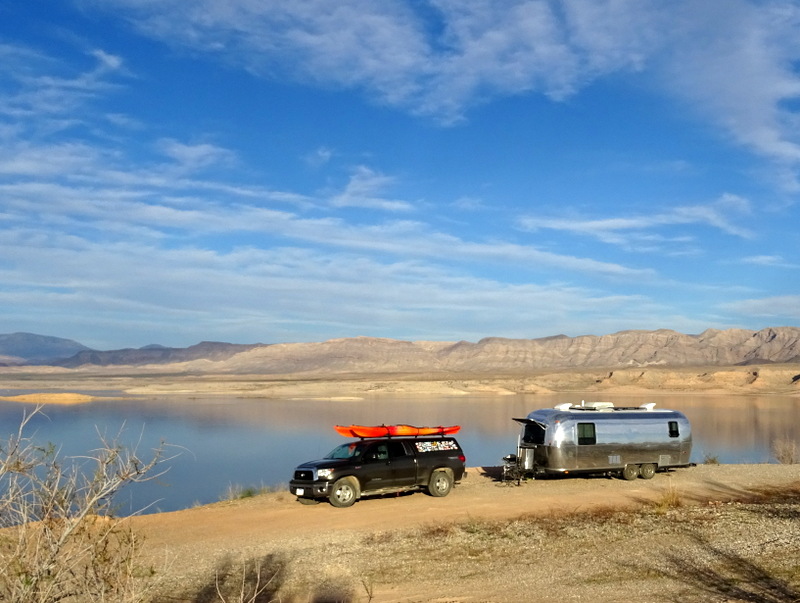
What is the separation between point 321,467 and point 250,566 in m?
4.87

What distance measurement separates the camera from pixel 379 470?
1697cm

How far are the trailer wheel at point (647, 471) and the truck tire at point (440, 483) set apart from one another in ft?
18.5

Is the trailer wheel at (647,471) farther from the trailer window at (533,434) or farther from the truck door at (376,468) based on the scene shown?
the truck door at (376,468)

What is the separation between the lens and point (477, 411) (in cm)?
5900

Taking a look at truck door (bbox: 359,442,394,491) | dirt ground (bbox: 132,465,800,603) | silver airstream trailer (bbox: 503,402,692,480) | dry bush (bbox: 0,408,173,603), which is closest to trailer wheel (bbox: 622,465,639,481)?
silver airstream trailer (bbox: 503,402,692,480)

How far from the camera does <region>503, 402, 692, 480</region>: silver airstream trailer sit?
19.1 metres

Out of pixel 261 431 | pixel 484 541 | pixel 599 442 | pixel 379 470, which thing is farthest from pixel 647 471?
pixel 261 431

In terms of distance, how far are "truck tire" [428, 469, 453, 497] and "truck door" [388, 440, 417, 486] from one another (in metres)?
0.48

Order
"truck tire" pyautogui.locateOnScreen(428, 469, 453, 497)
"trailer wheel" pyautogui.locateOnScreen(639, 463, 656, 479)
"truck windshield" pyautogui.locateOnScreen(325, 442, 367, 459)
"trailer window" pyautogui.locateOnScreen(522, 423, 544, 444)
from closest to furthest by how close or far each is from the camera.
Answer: "truck windshield" pyautogui.locateOnScreen(325, 442, 367, 459) → "truck tire" pyautogui.locateOnScreen(428, 469, 453, 497) → "trailer window" pyautogui.locateOnScreen(522, 423, 544, 444) → "trailer wheel" pyautogui.locateOnScreen(639, 463, 656, 479)

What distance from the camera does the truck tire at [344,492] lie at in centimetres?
1633

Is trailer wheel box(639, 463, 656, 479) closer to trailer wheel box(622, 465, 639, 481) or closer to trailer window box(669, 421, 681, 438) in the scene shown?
trailer wheel box(622, 465, 639, 481)

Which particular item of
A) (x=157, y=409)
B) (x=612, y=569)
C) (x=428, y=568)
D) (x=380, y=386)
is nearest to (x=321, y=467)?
(x=428, y=568)

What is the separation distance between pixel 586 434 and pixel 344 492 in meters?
6.66

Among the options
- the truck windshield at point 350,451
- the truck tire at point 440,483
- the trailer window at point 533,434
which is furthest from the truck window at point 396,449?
the trailer window at point 533,434
